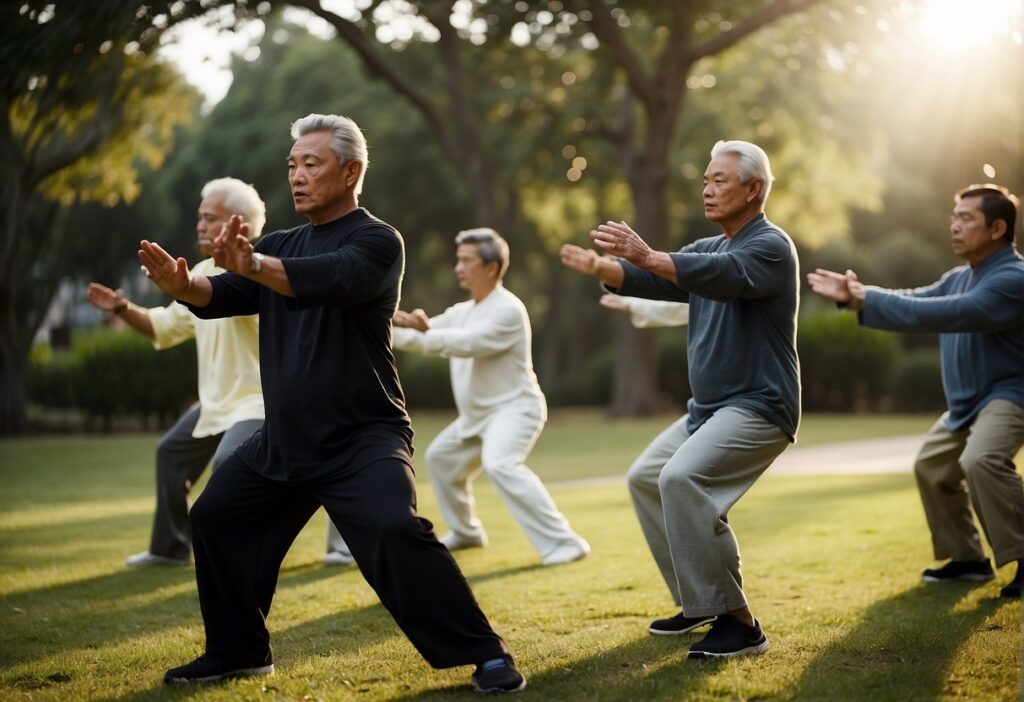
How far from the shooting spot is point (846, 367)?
29.2 metres

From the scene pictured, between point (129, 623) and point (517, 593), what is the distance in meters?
2.18

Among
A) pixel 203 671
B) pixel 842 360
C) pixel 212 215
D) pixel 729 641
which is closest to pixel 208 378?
pixel 212 215

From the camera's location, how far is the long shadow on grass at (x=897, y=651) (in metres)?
4.69

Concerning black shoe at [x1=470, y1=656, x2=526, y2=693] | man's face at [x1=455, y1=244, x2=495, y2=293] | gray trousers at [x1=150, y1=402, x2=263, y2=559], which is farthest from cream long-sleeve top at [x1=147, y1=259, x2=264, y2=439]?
black shoe at [x1=470, y1=656, x2=526, y2=693]

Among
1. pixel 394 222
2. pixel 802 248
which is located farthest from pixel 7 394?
pixel 802 248

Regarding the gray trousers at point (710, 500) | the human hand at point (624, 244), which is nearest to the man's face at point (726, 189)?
the human hand at point (624, 244)

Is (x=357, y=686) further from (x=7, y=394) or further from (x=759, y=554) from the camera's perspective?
(x=7, y=394)

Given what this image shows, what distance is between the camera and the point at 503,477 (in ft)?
27.6

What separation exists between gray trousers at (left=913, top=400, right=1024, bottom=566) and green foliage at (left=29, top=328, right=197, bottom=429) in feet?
57.9

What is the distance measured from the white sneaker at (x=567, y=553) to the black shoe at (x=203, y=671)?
3.49 metres

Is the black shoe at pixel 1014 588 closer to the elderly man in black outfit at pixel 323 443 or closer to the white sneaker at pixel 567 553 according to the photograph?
the white sneaker at pixel 567 553

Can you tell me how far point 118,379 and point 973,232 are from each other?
19.3 metres

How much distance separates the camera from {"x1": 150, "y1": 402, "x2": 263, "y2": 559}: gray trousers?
26.5 ft

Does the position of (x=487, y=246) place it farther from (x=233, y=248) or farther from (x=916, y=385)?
(x=916, y=385)
